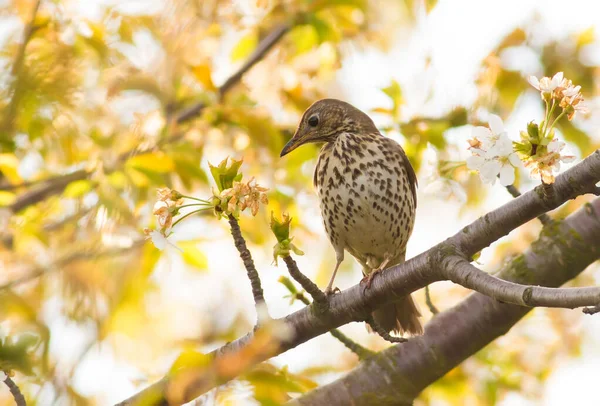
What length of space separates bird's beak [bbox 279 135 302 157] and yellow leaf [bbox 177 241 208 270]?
0.86m

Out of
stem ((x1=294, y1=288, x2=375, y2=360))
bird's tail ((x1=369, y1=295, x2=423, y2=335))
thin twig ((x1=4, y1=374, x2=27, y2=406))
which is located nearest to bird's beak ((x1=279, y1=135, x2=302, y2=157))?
bird's tail ((x1=369, y1=295, x2=423, y2=335))

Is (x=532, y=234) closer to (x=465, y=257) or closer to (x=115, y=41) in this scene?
(x=465, y=257)

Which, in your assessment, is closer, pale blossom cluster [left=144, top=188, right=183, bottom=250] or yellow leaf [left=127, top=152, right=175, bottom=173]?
pale blossom cluster [left=144, top=188, right=183, bottom=250]

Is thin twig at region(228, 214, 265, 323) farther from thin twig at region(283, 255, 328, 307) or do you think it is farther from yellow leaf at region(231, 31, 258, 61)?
yellow leaf at region(231, 31, 258, 61)

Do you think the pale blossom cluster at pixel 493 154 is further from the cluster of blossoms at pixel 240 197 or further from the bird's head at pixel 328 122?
the bird's head at pixel 328 122

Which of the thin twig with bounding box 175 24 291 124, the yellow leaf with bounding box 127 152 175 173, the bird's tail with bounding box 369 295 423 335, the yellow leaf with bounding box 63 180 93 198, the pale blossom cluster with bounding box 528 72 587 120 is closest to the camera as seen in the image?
the pale blossom cluster with bounding box 528 72 587 120

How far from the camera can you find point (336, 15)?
5805 millimetres

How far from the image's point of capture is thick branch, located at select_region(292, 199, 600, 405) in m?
4.18

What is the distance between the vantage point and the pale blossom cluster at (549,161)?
2.67 metres

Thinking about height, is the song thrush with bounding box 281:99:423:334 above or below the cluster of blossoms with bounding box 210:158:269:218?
above

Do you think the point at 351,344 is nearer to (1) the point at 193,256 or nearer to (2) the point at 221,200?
(1) the point at 193,256

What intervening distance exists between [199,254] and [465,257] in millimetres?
2496

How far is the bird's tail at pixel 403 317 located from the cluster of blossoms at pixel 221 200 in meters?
2.07

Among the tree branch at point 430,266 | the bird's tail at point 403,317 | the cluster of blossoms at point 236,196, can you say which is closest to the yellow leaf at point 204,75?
the bird's tail at point 403,317
